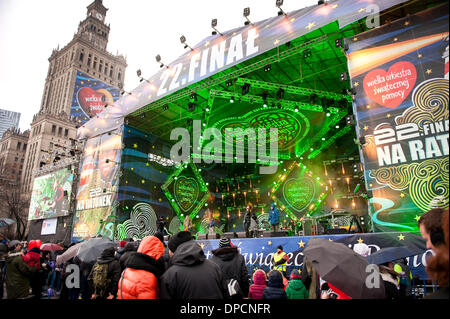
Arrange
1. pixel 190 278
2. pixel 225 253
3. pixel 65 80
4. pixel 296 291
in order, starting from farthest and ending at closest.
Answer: pixel 65 80 → pixel 225 253 → pixel 296 291 → pixel 190 278

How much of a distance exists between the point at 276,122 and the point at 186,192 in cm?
856

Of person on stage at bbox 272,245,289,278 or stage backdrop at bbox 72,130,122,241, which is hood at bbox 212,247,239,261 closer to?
person on stage at bbox 272,245,289,278

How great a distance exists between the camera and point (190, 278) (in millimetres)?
2299

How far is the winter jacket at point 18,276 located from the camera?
491 cm

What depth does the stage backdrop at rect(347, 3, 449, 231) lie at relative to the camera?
607 centimetres

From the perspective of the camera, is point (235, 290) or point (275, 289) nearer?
point (275, 289)

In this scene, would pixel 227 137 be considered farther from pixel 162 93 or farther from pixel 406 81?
pixel 406 81

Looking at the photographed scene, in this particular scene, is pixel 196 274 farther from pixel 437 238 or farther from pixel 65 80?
pixel 65 80

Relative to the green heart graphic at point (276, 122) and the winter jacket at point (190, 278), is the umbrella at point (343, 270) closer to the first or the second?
the winter jacket at point (190, 278)

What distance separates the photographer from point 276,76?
12.7 m

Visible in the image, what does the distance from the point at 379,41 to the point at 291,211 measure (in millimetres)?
14835

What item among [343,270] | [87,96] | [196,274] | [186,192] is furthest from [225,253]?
[87,96]

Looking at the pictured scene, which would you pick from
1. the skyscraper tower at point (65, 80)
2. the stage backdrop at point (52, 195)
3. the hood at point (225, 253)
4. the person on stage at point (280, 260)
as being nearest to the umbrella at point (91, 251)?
the hood at point (225, 253)

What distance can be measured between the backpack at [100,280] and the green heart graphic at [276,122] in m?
12.6
